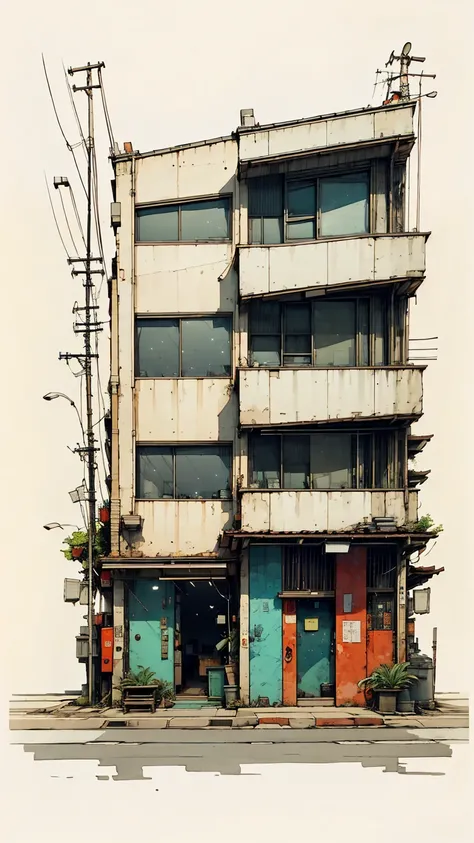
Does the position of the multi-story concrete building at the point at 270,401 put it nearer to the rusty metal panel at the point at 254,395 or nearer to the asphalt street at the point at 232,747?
the rusty metal panel at the point at 254,395

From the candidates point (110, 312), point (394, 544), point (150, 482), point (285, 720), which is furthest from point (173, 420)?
point (285, 720)

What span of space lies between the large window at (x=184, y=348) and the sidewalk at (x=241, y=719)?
10220 millimetres

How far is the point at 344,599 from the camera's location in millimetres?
27609

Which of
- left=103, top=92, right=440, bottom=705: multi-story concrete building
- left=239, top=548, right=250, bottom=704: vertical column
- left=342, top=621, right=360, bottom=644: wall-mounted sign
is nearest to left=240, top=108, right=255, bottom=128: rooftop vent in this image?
left=103, top=92, right=440, bottom=705: multi-story concrete building

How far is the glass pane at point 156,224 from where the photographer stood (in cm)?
2956

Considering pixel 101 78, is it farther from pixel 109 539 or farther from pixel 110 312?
pixel 109 539

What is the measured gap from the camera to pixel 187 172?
29.3 meters

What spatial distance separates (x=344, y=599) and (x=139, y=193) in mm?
14173

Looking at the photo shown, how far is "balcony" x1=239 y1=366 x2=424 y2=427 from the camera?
2728 cm

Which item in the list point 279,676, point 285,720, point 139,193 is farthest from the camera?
point 139,193

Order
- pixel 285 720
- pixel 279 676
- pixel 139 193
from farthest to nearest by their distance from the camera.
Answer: pixel 139 193, pixel 279 676, pixel 285 720

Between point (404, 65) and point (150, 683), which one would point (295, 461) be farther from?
point (404, 65)

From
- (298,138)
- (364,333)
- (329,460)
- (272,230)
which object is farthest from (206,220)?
(329,460)

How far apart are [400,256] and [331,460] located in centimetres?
644
